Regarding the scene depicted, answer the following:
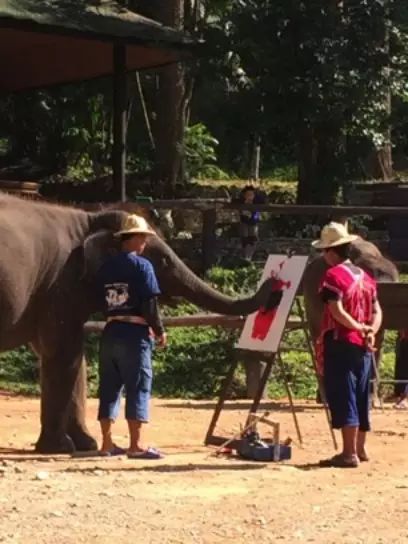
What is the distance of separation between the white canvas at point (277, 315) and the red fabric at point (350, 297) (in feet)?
2.28

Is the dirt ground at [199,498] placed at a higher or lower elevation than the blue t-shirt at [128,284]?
lower

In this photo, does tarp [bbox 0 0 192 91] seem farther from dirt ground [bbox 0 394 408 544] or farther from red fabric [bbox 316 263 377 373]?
red fabric [bbox 316 263 377 373]

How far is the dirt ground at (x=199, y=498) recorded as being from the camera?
7273 mm

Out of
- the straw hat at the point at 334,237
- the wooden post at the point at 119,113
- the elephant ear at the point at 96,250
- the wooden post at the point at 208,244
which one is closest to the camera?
the straw hat at the point at 334,237

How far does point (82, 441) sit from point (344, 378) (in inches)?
95.0

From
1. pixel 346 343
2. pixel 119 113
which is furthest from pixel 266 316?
pixel 119 113

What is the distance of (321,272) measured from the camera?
14.9 m

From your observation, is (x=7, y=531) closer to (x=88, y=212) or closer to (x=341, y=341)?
(x=341, y=341)

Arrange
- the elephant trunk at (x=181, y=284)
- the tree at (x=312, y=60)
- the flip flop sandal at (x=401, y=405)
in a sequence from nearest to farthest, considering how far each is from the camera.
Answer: the elephant trunk at (x=181, y=284) < the flip flop sandal at (x=401, y=405) < the tree at (x=312, y=60)

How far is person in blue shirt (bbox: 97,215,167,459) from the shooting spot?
9.86 m

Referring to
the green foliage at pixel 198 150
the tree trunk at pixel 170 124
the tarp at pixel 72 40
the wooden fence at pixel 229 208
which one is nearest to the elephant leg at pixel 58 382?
the tarp at pixel 72 40

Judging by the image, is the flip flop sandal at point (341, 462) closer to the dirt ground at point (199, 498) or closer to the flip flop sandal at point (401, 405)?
the dirt ground at point (199, 498)

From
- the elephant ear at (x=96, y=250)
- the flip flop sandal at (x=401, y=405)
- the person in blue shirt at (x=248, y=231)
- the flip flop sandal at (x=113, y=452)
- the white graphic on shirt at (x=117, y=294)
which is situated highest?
the elephant ear at (x=96, y=250)

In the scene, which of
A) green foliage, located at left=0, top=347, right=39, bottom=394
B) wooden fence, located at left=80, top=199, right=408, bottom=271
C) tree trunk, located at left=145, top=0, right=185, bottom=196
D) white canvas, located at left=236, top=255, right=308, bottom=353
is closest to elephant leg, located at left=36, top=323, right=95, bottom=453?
white canvas, located at left=236, top=255, right=308, bottom=353
